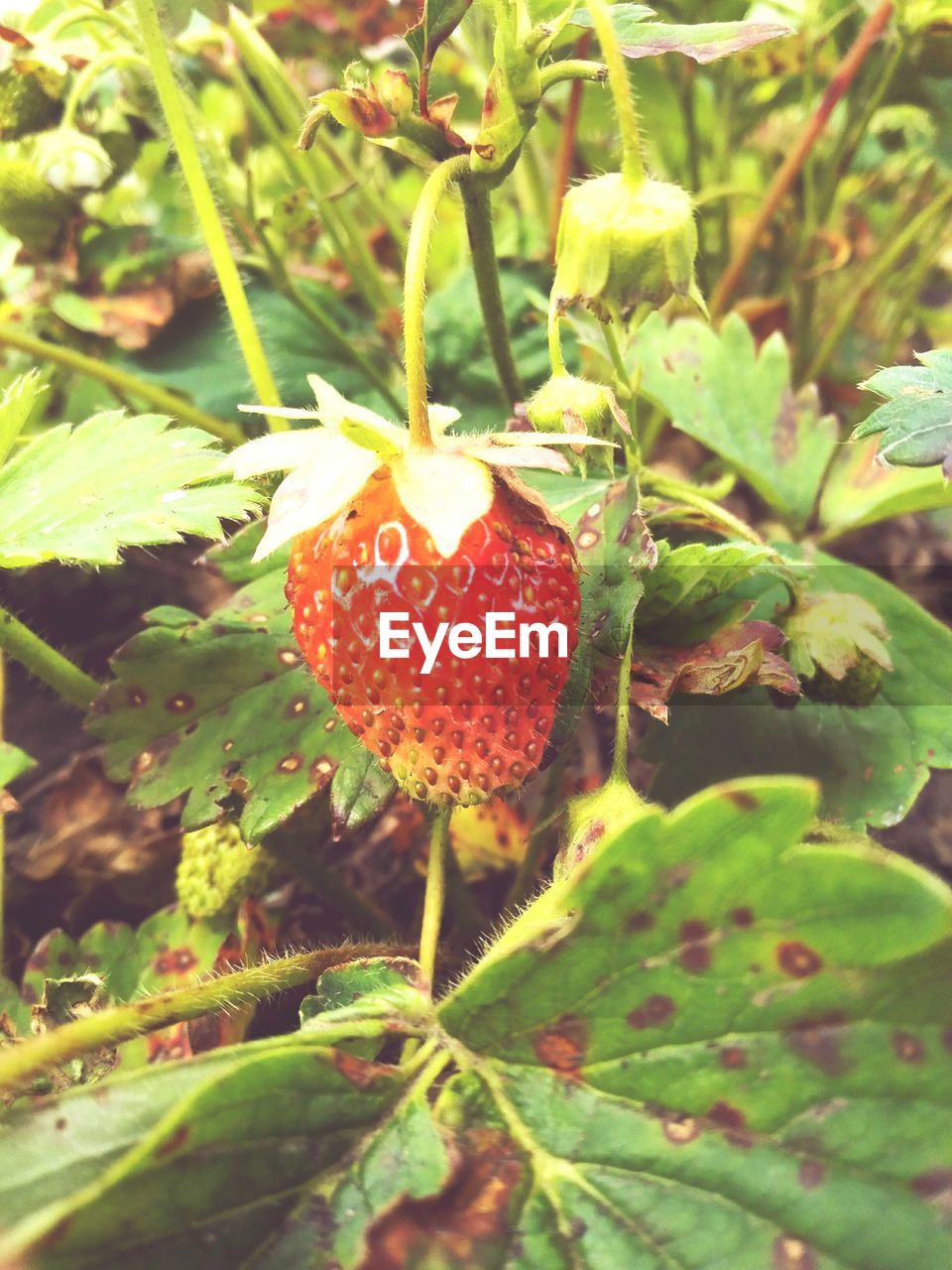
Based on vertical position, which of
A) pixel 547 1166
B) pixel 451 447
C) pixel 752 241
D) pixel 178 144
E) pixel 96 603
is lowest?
pixel 96 603

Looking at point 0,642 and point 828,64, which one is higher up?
point 828,64

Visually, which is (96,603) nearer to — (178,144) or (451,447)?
(178,144)

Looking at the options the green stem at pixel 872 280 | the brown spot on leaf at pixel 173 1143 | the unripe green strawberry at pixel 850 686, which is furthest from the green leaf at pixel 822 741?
the green stem at pixel 872 280

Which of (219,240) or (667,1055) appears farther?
(219,240)

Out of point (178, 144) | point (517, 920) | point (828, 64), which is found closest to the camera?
point (517, 920)

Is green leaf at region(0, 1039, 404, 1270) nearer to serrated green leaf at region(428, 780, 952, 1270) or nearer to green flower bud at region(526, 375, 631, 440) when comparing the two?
serrated green leaf at region(428, 780, 952, 1270)

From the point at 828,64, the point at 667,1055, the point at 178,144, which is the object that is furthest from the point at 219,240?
the point at 828,64

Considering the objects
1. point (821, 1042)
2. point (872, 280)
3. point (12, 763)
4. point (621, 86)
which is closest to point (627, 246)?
point (621, 86)

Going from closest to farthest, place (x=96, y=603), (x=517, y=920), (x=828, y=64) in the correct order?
(x=517, y=920) → (x=96, y=603) → (x=828, y=64)

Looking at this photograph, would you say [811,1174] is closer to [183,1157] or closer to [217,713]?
[183,1157]
